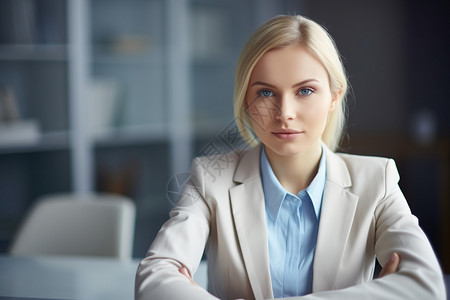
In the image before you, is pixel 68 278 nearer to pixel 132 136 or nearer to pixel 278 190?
pixel 278 190

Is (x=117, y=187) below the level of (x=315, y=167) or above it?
below

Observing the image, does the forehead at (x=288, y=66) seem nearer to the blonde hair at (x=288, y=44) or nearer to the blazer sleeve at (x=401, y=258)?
the blonde hair at (x=288, y=44)

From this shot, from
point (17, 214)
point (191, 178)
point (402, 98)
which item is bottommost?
point (17, 214)

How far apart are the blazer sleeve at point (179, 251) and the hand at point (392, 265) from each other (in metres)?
0.25

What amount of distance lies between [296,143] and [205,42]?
3.30 m

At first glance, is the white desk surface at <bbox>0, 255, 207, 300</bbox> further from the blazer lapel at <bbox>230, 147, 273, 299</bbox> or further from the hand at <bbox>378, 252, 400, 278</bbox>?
the hand at <bbox>378, 252, 400, 278</bbox>

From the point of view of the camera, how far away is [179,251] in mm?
869

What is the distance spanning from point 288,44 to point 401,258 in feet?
1.13

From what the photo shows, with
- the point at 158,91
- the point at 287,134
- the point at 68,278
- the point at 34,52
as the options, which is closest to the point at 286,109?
the point at 287,134

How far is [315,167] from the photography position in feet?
3.04

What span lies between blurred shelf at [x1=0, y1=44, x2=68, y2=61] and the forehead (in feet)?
7.88

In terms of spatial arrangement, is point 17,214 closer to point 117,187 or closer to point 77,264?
point 117,187

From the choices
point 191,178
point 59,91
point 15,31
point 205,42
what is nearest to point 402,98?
point 205,42

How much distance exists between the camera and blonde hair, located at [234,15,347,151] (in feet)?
2.73
